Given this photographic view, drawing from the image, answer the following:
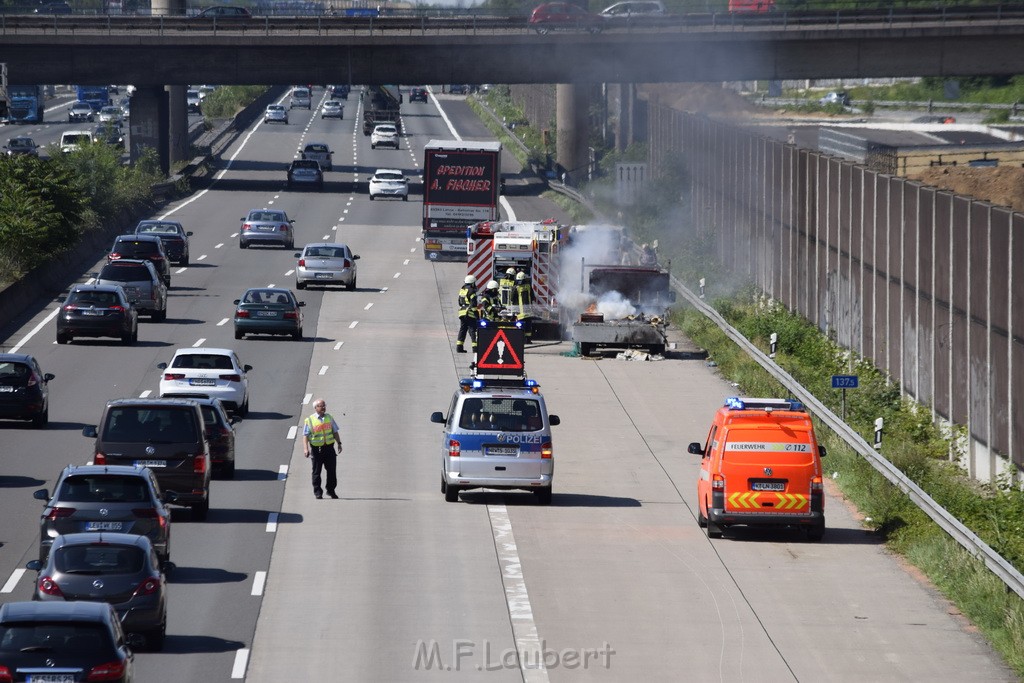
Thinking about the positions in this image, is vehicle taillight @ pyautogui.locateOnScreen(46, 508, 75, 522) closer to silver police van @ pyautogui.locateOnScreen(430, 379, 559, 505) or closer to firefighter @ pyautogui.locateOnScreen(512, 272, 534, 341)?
silver police van @ pyautogui.locateOnScreen(430, 379, 559, 505)

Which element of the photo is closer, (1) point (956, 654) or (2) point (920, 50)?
(1) point (956, 654)

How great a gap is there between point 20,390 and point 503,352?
10.1 metres

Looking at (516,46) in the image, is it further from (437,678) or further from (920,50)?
(437,678)

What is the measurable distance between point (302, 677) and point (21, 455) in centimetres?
1502

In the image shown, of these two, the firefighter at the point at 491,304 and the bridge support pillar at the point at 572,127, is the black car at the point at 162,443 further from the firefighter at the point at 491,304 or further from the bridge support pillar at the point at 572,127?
the bridge support pillar at the point at 572,127

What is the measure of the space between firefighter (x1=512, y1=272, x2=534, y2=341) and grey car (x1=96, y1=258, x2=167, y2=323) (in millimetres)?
10272

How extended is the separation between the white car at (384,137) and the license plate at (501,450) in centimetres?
9515

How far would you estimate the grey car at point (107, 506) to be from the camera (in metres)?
21.3

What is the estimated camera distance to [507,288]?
48.3m

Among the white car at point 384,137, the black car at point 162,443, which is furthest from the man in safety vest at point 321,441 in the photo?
the white car at point 384,137

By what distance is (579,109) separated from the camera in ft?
330

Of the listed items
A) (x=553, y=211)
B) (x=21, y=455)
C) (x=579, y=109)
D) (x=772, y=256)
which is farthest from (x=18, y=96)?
(x=21, y=455)

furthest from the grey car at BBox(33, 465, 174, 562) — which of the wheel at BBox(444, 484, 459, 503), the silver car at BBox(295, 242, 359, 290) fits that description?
the silver car at BBox(295, 242, 359, 290)

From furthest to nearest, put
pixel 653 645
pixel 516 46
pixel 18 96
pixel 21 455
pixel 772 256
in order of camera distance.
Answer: pixel 18 96 < pixel 516 46 < pixel 772 256 < pixel 21 455 < pixel 653 645
